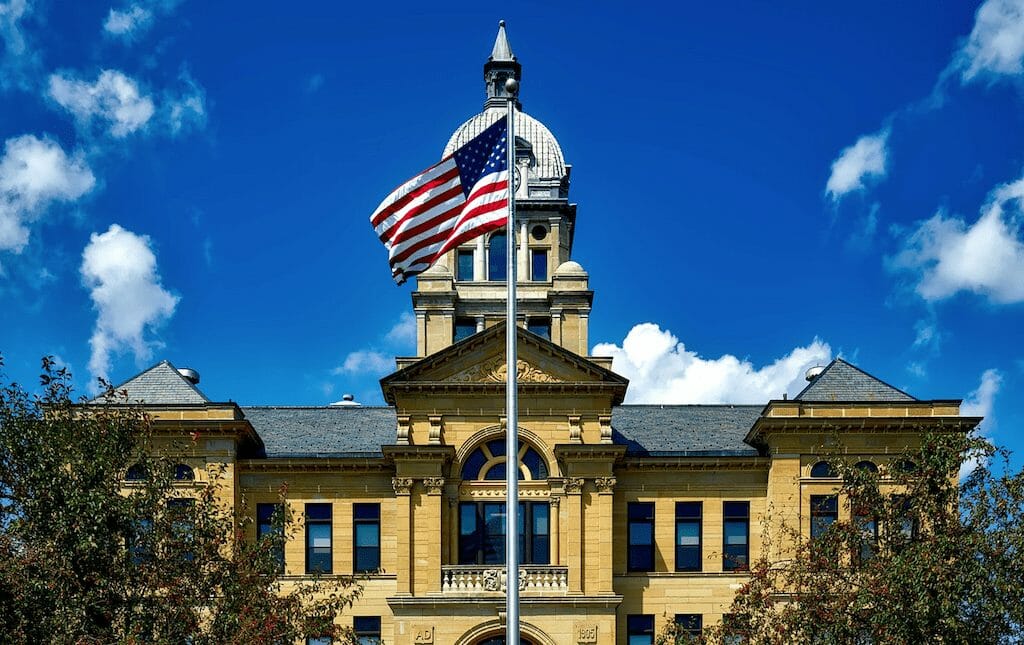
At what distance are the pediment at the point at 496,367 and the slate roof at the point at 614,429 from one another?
3188 millimetres

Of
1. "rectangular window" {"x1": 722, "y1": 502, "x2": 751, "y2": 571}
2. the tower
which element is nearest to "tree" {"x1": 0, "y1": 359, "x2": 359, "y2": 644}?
"rectangular window" {"x1": 722, "y1": 502, "x2": 751, "y2": 571}

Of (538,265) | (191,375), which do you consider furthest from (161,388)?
(538,265)

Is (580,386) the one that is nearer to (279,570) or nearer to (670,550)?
(670,550)

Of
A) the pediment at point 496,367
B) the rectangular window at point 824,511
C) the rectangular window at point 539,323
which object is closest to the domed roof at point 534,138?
the rectangular window at point 539,323

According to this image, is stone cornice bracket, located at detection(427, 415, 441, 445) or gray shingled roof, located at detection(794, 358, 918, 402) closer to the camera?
stone cornice bracket, located at detection(427, 415, 441, 445)

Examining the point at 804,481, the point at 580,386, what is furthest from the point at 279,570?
the point at 804,481

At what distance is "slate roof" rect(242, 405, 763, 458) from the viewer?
4728 cm

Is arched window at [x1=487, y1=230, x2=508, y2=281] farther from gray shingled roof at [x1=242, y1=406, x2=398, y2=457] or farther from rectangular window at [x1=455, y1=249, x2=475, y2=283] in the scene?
gray shingled roof at [x1=242, y1=406, x2=398, y2=457]

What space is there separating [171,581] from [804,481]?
23351 millimetres

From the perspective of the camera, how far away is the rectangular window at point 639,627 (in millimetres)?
45562

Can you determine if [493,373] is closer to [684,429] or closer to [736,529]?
[684,429]

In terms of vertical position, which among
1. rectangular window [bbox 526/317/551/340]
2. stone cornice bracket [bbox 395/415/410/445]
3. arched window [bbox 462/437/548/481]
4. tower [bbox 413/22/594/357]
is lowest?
arched window [bbox 462/437/548/481]

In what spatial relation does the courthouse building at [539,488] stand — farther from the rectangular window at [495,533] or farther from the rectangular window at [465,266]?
the rectangular window at [465,266]

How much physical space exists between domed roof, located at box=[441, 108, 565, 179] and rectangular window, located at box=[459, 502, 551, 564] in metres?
24.5
